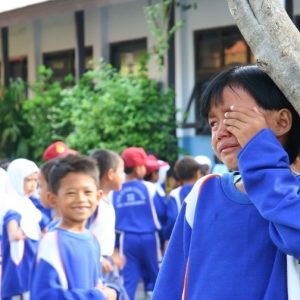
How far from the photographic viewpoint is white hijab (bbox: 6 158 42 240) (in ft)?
20.8

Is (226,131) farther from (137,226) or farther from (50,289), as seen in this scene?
(137,226)

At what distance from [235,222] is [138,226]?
6.16 meters

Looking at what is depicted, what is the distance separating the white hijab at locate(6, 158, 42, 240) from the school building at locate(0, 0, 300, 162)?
5276 mm

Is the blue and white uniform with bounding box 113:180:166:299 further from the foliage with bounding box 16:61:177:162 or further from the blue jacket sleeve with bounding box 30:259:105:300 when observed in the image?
the blue jacket sleeve with bounding box 30:259:105:300

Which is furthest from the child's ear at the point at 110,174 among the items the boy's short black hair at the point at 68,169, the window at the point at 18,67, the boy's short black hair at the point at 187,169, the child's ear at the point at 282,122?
the window at the point at 18,67

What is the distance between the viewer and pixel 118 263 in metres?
6.02

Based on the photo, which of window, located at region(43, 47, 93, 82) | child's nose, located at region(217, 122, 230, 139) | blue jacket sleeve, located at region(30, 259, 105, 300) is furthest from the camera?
window, located at region(43, 47, 93, 82)

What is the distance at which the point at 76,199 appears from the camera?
4.41m

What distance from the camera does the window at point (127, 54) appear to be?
15.0 meters

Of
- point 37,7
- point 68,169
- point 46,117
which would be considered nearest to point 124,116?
point 46,117

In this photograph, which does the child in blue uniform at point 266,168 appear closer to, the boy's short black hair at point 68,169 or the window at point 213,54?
the boy's short black hair at point 68,169

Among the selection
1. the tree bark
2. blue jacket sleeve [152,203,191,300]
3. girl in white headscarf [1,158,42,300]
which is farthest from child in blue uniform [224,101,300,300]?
girl in white headscarf [1,158,42,300]

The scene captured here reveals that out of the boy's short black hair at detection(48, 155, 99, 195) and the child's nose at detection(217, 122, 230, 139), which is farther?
the boy's short black hair at detection(48, 155, 99, 195)

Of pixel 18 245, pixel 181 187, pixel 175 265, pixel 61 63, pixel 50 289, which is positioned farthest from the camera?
pixel 61 63
